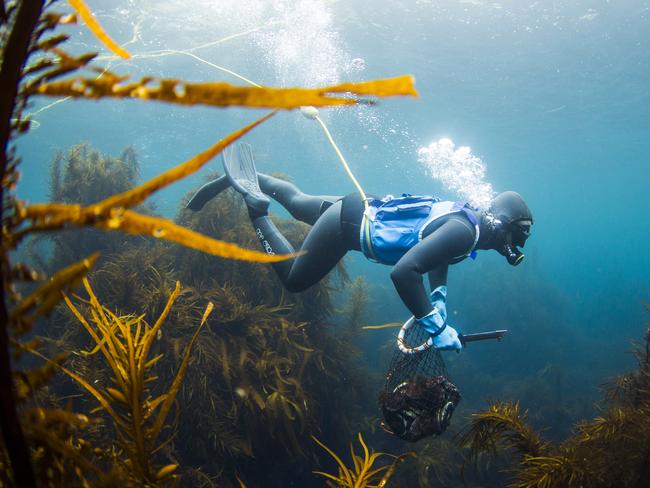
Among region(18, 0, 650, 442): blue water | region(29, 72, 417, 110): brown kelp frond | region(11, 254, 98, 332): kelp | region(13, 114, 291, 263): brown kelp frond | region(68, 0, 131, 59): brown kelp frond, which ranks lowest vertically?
region(18, 0, 650, 442): blue water

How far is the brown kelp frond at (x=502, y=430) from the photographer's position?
Answer: 10.9ft

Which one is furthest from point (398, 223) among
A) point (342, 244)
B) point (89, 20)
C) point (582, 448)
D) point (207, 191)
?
point (89, 20)

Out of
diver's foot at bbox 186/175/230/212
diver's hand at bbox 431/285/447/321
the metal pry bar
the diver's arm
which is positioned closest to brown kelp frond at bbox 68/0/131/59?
the diver's arm

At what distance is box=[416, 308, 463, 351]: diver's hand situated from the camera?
143 inches

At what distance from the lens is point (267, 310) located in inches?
255

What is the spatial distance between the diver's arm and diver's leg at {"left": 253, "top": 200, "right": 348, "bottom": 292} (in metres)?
1.36

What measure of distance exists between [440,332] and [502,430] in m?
1.03

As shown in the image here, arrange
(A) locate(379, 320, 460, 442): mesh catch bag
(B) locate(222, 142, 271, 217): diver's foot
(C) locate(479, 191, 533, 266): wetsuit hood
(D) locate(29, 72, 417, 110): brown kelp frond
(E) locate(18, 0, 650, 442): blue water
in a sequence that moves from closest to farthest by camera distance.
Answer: (D) locate(29, 72, 417, 110): brown kelp frond, (A) locate(379, 320, 460, 442): mesh catch bag, (C) locate(479, 191, 533, 266): wetsuit hood, (B) locate(222, 142, 271, 217): diver's foot, (E) locate(18, 0, 650, 442): blue water

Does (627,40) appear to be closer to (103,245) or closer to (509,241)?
(509,241)

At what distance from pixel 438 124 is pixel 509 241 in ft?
101

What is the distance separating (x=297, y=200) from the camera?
5.98 m

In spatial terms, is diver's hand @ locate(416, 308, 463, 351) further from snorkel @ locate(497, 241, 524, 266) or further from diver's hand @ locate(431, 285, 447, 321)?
snorkel @ locate(497, 241, 524, 266)

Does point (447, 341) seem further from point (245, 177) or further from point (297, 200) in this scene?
point (245, 177)

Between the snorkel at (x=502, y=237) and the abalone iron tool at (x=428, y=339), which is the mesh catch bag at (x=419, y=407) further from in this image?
the snorkel at (x=502, y=237)
